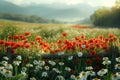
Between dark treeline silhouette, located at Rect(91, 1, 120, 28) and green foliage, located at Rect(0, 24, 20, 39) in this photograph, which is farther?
dark treeline silhouette, located at Rect(91, 1, 120, 28)

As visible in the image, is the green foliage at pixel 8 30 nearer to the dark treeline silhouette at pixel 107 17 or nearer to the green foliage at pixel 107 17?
the dark treeline silhouette at pixel 107 17

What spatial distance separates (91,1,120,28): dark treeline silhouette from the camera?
5950cm

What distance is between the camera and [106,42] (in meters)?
11.6

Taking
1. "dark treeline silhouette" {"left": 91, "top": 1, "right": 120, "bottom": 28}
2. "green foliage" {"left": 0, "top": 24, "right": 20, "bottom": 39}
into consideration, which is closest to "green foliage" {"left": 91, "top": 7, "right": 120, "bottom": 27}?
"dark treeline silhouette" {"left": 91, "top": 1, "right": 120, "bottom": 28}

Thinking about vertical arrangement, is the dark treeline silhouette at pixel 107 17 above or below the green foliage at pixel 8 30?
below

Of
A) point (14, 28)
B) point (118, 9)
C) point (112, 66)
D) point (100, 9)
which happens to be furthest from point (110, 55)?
point (100, 9)

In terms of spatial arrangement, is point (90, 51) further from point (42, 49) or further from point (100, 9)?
point (100, 9)

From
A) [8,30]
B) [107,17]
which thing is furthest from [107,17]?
[8,30]

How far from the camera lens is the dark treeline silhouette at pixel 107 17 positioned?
2343 inches

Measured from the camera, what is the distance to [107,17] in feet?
205

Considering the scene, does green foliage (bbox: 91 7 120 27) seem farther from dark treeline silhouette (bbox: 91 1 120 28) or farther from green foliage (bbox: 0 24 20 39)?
green foliage (bbox: 0 24 20 39)

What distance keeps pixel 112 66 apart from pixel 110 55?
382mm

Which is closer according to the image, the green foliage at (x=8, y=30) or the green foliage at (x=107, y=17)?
the green foliage at (x=8, y=30)

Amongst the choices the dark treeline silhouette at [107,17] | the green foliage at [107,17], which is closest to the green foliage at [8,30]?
the dark treeline silhouette at [107,17]
